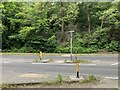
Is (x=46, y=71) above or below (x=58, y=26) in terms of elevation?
below

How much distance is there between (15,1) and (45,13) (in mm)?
4960

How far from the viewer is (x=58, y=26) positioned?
36.1m

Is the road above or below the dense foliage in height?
below

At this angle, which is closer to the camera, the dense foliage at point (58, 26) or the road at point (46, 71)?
the road at point (46, 71)

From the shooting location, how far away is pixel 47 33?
3506cm

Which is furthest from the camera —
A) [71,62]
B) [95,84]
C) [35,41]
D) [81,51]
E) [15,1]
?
[15,1]

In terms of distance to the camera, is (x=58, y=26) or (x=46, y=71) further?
(x=58, y=26)

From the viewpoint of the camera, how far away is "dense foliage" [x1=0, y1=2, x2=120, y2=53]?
32812mm

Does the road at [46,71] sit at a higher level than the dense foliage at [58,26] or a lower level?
lower

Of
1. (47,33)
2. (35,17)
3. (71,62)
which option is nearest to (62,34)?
(47,33)

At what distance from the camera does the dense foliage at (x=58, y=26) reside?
32.8 meters

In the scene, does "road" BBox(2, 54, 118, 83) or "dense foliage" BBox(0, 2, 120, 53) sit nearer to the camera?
"road" BBox(2, 54, 118, 83)

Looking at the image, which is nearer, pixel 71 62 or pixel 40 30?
pixel 71 62

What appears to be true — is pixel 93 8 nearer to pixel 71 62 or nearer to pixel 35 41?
pixel 35 41
